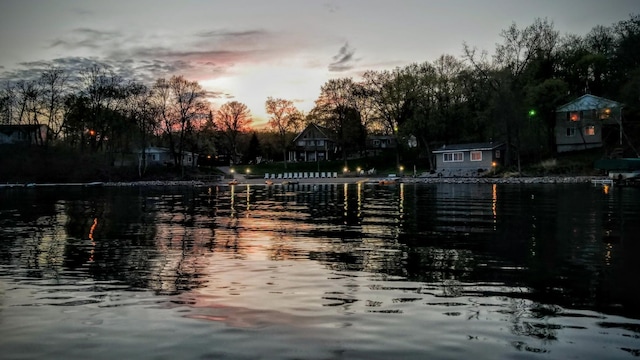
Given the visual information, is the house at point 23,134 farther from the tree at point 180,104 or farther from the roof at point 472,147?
the roof at point 472,147

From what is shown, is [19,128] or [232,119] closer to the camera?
[19,128]

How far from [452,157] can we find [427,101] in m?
13.4

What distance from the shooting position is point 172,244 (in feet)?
58.5

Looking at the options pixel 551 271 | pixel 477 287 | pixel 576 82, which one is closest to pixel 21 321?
pixel 477 287

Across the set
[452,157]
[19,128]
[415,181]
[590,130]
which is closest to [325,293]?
[415,181]

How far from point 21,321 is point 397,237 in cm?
1281

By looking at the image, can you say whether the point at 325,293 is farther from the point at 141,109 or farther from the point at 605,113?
the point at 141,109

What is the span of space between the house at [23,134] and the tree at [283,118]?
162 feet

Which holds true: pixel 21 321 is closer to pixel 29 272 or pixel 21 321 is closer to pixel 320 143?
pixel 29 272

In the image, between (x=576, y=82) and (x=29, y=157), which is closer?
(x=576, y=82)

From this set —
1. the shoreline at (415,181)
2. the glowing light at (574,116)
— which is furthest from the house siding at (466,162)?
the glowing light at (574,116)

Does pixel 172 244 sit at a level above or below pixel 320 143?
below

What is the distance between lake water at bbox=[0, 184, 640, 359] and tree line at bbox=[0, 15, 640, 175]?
62339 mm

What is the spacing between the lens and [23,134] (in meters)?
107
